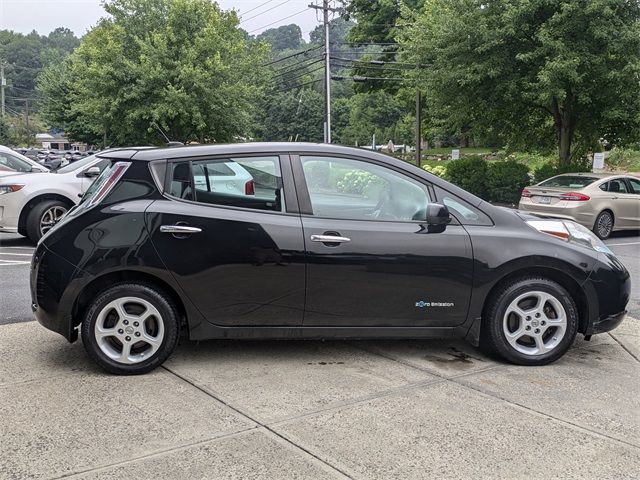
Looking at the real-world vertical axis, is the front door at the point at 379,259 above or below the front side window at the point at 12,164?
below

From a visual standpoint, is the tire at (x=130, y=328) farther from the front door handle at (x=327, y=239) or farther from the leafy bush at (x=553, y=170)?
the leafy bush at (x=553, y=170)

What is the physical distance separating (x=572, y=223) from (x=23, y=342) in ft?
14.6

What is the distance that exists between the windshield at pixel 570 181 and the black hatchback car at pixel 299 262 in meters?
9.05

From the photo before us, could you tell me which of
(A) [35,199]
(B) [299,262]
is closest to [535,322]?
(B) [299,262]

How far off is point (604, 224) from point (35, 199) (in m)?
10.5

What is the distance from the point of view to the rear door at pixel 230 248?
171 inches

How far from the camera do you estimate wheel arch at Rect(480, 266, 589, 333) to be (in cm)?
466

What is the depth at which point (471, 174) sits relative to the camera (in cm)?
2092

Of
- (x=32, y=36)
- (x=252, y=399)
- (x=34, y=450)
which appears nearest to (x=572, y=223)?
(x=252, y=399)

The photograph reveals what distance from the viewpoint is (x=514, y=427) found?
143 inches

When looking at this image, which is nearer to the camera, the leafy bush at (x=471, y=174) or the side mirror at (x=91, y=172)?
the side mirror at (x=91, y=172)

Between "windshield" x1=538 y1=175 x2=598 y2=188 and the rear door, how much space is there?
405 inches

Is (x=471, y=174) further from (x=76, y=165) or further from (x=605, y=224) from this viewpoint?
(x=76, y=165)

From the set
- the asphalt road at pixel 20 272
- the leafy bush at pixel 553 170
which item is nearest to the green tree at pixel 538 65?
the leafy bush at pixel 553 170
